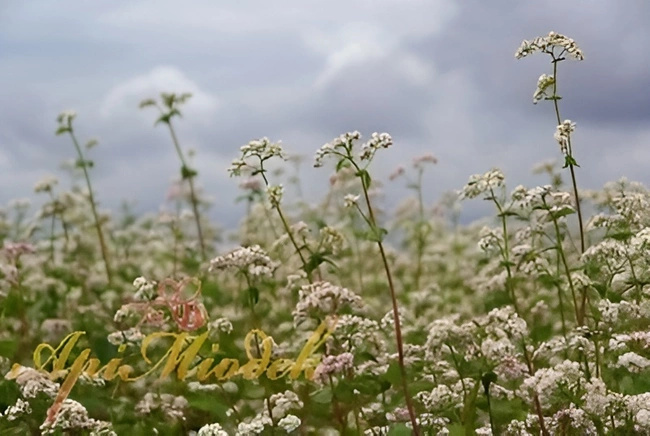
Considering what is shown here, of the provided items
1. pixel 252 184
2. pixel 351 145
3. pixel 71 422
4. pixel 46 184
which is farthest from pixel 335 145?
pixel 46 184

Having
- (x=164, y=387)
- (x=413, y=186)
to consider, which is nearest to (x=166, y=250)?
(x=413, y=186)

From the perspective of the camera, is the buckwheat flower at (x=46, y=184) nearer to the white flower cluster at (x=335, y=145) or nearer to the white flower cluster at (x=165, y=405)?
the white flower cluster at (x=165, y=405)

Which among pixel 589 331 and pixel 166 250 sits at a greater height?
pixel 166 250

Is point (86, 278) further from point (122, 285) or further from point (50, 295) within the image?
point (50, 295)

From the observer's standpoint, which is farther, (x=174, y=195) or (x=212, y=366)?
(x=174, y=195)

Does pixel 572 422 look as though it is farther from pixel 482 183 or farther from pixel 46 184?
pixel 46 184

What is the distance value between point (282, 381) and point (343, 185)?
3372 mm

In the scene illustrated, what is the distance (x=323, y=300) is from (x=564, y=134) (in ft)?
3.43

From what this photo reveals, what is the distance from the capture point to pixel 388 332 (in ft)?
12.7

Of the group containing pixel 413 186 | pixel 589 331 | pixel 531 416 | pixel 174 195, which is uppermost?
pixel 174 195

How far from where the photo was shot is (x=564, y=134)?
144 inches

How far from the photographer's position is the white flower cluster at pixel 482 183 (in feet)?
12.6

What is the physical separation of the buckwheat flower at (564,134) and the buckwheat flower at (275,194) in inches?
40.6

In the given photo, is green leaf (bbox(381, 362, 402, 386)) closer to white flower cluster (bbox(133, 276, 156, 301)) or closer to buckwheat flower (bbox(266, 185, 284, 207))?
buckwheat flower (bbox(266, 185, 284, 207))
